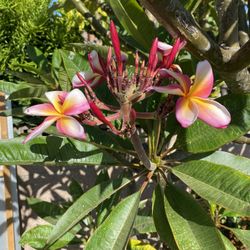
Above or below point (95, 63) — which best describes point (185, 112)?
below

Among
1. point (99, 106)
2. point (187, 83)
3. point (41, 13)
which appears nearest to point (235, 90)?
point (187, 83)

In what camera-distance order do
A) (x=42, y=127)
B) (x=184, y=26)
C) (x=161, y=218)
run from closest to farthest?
(x=42, y=127)
(x=184, y=26)
(x=161, y=218)

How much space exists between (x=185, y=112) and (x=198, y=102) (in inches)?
1.5

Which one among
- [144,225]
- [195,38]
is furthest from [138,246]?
[195,38]

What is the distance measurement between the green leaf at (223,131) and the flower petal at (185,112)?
313 millimetres

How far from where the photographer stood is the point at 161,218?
1.17 m

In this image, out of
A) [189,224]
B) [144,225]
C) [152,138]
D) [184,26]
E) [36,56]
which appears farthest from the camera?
[36,56]

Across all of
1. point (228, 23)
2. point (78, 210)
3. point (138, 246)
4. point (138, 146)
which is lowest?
point (138, 246)

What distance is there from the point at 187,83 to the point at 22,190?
2121mm

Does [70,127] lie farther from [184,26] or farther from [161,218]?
[161,218]

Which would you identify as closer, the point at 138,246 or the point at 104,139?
the point at 104,139

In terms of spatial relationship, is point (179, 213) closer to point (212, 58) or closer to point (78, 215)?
point (78, 215)

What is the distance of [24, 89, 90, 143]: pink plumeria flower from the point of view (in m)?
0.74

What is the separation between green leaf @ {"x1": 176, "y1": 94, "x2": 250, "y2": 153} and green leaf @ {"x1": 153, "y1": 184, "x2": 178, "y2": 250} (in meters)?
0.15
